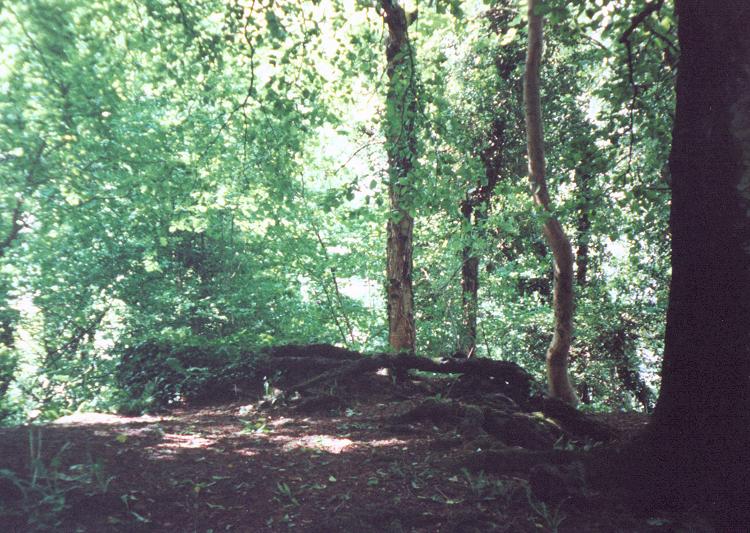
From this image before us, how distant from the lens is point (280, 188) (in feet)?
20.1

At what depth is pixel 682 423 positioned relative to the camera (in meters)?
2.72

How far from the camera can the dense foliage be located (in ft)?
17.4

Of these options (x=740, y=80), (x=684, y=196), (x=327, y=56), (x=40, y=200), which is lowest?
(x=684, y=196)

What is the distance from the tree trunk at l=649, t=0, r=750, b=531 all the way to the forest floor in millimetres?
326

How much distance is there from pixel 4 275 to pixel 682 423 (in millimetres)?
10831

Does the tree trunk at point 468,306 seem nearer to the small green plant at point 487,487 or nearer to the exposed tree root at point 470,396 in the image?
the exposed tree root at point 470,396

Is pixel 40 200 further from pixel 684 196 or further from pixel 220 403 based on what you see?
pixel 684 196

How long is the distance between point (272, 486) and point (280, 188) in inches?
156

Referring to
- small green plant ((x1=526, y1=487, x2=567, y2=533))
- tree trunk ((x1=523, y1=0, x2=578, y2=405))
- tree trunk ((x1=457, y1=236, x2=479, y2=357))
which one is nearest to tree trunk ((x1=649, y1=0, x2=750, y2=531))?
small green plant ((x1=526, y1=487, x2=567, y2=533))

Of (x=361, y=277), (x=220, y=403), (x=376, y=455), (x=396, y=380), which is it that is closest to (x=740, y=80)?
(x=376, y=455)

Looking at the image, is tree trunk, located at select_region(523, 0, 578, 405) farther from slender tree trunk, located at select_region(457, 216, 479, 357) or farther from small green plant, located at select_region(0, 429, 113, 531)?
small green plant, located at select_region(0, 429, 113, 531)

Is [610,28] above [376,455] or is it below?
above

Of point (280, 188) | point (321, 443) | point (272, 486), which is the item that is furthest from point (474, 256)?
→ point (272, 486)

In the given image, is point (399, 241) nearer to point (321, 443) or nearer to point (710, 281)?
point (321, 443)
